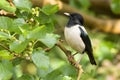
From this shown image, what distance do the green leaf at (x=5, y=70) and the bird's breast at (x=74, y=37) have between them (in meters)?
0.52

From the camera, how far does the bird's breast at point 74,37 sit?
183 centimetres

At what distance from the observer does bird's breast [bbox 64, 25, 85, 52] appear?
1835 millimetres

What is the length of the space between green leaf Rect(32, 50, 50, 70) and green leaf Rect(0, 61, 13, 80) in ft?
0.27

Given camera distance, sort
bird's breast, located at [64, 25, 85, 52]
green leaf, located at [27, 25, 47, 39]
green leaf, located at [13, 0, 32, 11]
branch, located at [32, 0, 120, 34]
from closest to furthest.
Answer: green leaf, located at [27, 25, 47, 39] < green leaf, located at [13, 0, 32, 11] < bird's breast, located at [64, 25, 85, 52] < branch, located at [32, 0, 120, 34]

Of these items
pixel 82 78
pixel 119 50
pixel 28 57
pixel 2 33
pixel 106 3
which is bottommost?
pixel 119 50

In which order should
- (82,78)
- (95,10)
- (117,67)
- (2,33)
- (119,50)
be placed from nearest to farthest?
(2,33), (82,78), (117,67), (119,50), (95,10)

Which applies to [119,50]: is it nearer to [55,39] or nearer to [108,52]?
[108,52]

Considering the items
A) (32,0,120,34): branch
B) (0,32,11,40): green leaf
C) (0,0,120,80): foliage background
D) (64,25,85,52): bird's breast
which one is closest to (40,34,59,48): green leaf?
(0,0,120,80): foliage background

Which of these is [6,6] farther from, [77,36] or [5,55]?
[77,36]

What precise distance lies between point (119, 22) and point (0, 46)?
230cm

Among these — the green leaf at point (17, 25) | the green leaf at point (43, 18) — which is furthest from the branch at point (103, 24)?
the green leaf at point (17, 25)

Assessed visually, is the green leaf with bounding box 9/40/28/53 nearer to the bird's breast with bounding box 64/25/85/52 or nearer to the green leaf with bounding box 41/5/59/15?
the green leaf with bounding box 41/5/59/15

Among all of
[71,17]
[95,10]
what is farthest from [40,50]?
[95,10]

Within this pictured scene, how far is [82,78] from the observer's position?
5.04 ft
